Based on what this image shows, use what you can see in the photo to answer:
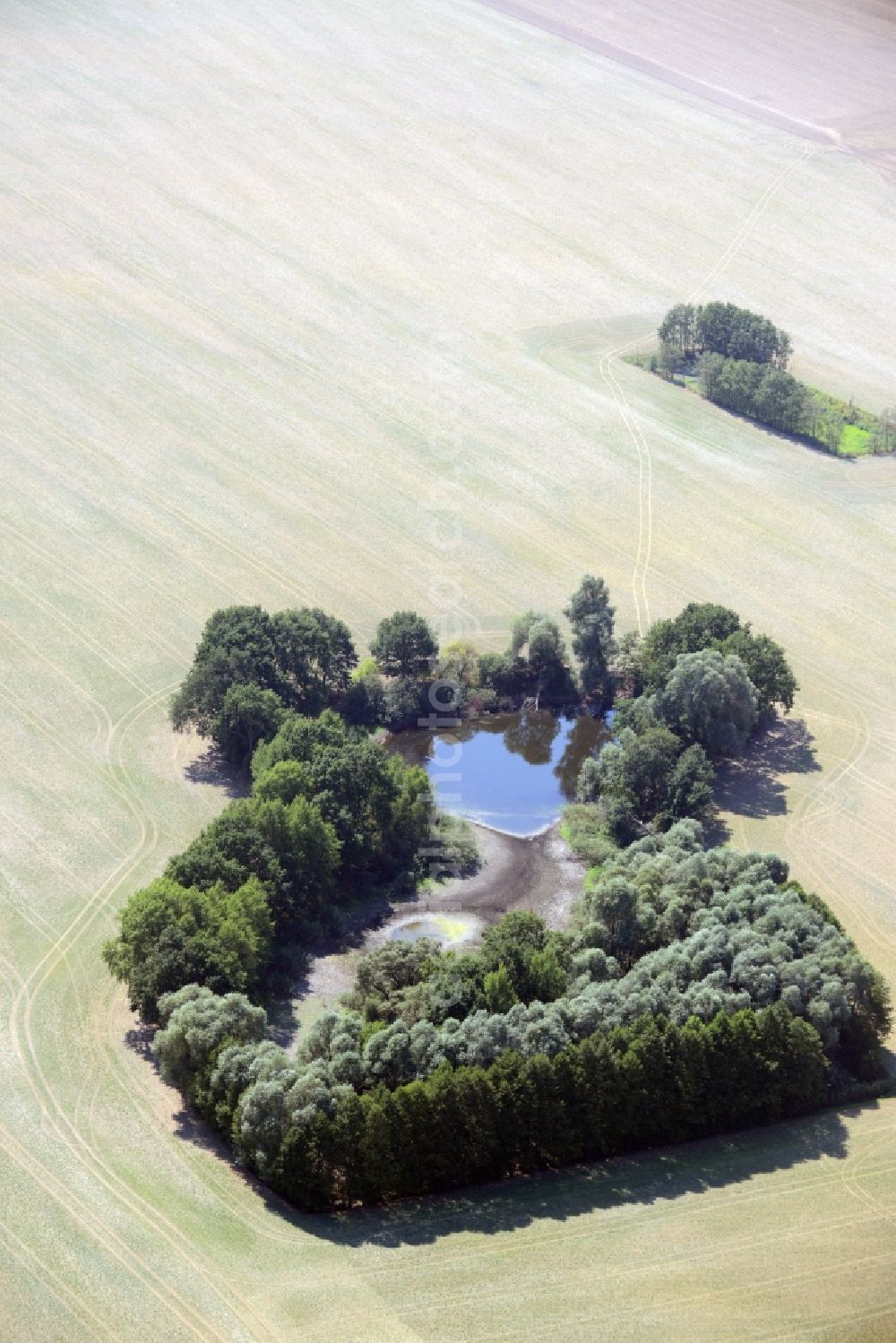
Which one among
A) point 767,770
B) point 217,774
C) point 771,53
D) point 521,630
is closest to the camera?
point 217,774

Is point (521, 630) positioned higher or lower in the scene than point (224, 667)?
higher

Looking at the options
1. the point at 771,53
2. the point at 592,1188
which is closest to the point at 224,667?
the point at 592,1188

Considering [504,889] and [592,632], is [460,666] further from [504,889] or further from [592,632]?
[504,889]

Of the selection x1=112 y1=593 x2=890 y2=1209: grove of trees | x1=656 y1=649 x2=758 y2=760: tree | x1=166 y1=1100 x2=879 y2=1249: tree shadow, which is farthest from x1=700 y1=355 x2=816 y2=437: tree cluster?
x1=166 y1=1100 x2=879 y2=1249: tree shadow

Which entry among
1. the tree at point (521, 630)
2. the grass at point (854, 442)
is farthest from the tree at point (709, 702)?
the grass at point (854, 442)

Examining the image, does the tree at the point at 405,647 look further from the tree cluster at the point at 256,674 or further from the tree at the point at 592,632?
the tree at the point at 592,632
